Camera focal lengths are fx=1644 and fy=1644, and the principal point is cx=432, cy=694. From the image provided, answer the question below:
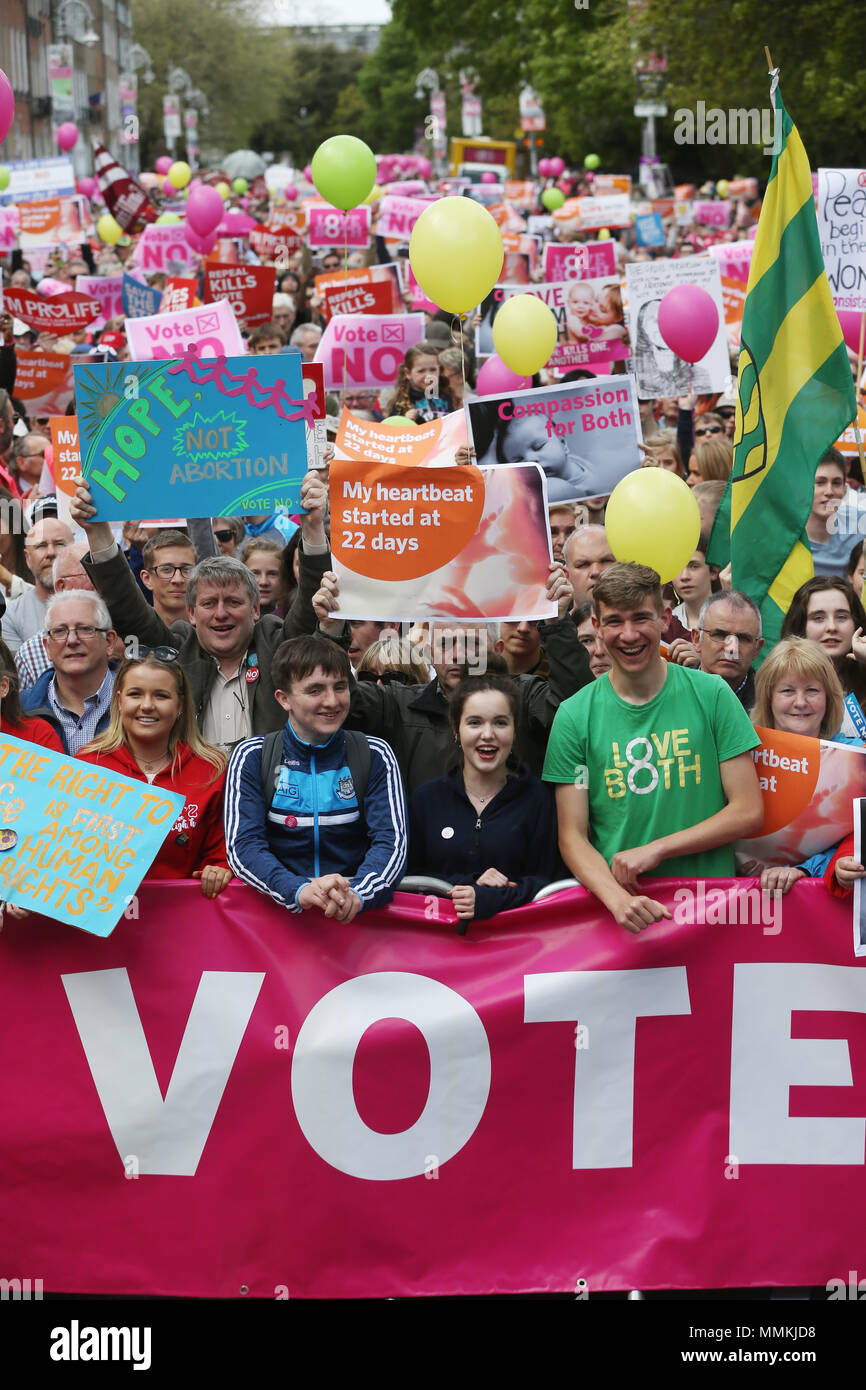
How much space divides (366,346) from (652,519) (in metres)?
5.43

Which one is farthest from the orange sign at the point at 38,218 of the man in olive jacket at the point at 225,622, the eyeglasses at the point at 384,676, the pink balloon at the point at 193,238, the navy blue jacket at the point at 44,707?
the eyeglasses at the point at 384,676

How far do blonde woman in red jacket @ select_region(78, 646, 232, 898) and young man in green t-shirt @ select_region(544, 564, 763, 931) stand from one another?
983 millimetres

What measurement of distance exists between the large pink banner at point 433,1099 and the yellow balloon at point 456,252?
4.03 meters

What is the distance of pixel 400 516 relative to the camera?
17.6ft

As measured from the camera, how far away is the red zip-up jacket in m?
4.72

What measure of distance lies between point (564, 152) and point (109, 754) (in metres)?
58.9

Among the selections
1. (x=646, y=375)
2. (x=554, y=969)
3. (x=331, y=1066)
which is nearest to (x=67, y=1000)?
(x=331, y=1066)

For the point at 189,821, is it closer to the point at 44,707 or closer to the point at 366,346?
the point at 44,707

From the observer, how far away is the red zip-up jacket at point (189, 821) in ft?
15.5

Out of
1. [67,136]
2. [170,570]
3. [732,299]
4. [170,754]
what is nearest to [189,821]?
[170,754]

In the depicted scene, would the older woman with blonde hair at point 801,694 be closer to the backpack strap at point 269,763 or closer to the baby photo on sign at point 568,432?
the backpack strap at point 269,763

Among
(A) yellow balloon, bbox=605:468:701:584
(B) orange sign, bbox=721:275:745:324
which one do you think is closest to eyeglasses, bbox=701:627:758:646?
(A) yellow balloon, bbox=605:468:701:584

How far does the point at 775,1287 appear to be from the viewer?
174 inches

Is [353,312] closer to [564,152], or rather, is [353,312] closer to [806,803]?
[806,803]
